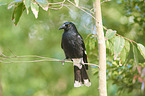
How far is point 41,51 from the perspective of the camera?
4188mm

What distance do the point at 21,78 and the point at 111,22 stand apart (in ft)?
7.46

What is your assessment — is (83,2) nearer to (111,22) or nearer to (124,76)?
(111,22)

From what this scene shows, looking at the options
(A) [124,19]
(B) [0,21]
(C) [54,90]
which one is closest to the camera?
(A) [124,19]

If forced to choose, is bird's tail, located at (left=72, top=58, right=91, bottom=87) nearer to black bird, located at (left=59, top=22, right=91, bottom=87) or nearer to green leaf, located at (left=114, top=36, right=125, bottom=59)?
black bird, located at (left=59, top=22, right=91, bottom=87)

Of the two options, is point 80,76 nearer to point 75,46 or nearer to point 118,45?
point 75,46

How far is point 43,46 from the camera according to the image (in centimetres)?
428

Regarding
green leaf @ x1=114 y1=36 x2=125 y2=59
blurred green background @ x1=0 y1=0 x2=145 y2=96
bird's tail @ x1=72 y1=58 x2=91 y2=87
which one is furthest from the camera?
blurred green background @ x1=0 y1=0 x2=145 y2=96

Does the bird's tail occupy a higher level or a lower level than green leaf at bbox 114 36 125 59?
lower

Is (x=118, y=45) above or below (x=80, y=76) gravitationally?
above

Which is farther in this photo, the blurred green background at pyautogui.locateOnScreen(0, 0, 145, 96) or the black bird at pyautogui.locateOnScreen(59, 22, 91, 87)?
the blurred green background at pyautogui.locateOnScreen(0, 0, 145, 96)

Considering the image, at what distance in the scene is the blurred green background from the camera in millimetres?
3131

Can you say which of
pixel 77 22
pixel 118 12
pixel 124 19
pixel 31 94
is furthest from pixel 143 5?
pixel 31 94

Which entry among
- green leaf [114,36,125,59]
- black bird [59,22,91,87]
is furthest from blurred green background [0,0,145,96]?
green leaf [114,36,125,59]

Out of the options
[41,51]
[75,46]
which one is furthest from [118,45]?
[41,51]
